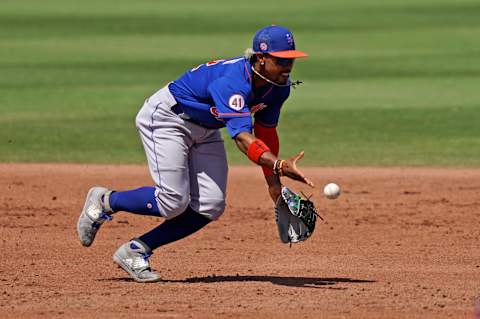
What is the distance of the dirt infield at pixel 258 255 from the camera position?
6.88 meters

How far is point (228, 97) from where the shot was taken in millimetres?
7016

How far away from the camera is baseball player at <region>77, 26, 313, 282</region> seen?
704 cm

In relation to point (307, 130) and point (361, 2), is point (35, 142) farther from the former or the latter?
point (361, 2)

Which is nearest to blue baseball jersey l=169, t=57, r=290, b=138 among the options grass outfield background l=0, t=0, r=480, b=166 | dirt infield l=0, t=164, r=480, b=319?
dirt infield l=0, t=164, r=480, b=319

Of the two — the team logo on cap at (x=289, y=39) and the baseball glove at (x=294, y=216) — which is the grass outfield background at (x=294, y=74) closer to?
the baseball glove at (x=294, y=216)

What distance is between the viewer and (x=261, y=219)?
10781 millimetres

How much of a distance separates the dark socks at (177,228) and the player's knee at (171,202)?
203mm

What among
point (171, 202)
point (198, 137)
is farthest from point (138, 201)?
point (198, 137)

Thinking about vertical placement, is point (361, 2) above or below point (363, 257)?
above

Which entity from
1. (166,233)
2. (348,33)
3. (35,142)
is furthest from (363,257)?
(348,33)

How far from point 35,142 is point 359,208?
5820 millimetres

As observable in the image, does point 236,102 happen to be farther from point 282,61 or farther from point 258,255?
point 258,255

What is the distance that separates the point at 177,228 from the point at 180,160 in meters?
0.52

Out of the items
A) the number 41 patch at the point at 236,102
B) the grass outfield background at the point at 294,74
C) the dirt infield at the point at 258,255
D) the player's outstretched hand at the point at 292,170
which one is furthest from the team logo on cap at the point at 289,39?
the grass outfield background at the point at 294,74
